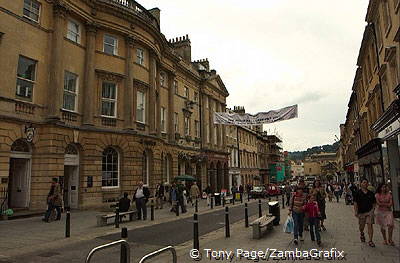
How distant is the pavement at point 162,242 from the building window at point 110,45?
1281 cm

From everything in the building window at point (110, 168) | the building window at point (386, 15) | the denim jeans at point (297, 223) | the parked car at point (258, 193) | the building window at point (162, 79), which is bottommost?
the parked car at point (258, 193)

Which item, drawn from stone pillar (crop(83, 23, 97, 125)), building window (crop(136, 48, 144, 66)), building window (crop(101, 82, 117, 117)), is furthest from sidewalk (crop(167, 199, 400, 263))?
building window (crop(136, 48, 144, 66))

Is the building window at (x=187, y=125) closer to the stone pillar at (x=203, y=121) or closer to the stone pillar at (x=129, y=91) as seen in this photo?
the stone pillar at (x=203, y=121)

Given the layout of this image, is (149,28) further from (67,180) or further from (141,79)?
(67,180)

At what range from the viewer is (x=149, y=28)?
2472 centimetres

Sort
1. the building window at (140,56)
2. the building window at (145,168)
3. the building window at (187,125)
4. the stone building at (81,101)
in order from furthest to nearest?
the building window at (187,125) → the building window at (145,168) → the building window at (140,56) → the stone building at (81,101)

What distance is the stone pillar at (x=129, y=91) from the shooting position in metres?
22.4

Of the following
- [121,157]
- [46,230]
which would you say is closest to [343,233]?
[46,230]

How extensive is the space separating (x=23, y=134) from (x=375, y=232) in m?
16.7

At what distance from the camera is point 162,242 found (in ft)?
33.4

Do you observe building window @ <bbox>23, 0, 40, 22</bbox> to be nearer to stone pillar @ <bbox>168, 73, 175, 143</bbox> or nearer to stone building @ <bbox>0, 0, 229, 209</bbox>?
stone building @ <bbox>0, 0, 229, 209</bbox>

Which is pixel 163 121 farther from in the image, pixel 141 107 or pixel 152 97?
pixel 141 107

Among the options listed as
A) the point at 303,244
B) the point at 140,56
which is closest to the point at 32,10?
the point at 140,56

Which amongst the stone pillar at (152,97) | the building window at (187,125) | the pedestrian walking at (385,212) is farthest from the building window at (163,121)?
the pedestrian walking at (385,212)
